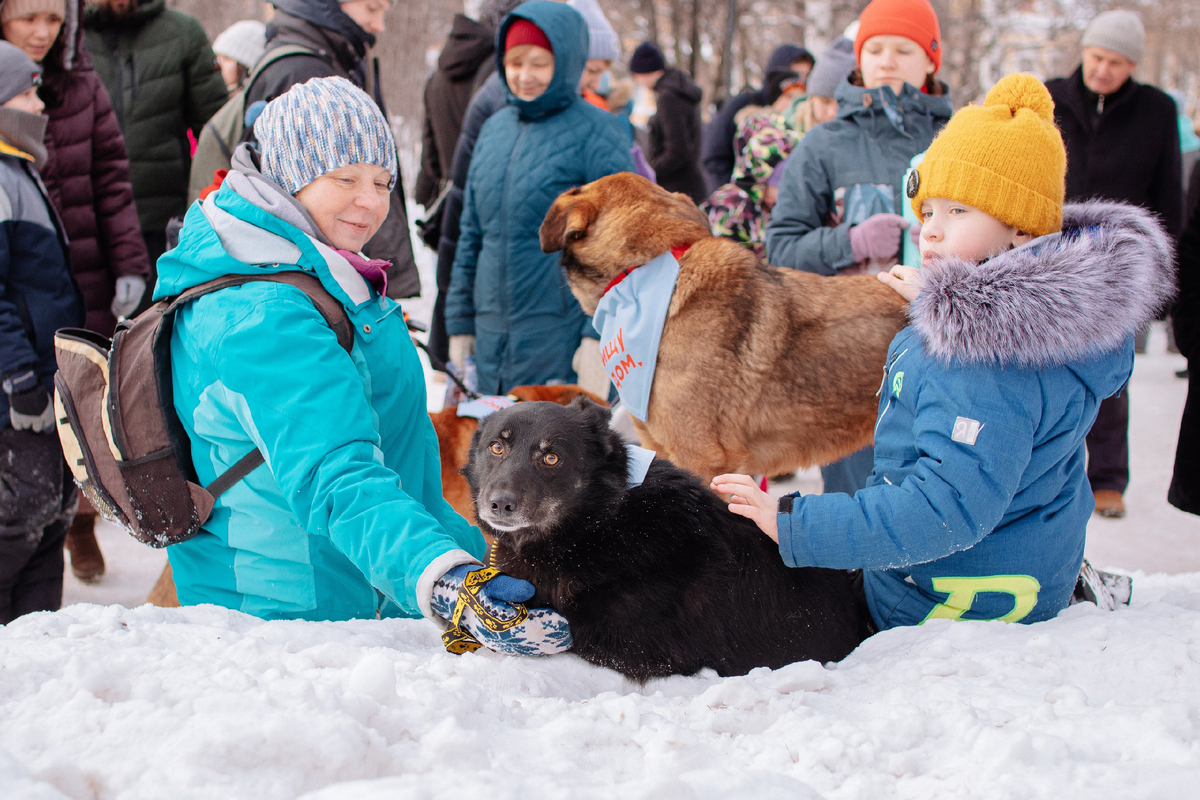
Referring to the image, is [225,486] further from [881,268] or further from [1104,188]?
[1104,188]

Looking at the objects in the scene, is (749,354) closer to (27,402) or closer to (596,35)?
(27,402)

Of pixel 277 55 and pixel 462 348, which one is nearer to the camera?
pixel 277 55

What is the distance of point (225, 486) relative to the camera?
2.17m

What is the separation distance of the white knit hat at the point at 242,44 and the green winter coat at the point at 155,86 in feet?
3.25

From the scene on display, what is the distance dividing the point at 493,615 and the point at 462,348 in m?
3.20

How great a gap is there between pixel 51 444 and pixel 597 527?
2.56 metres

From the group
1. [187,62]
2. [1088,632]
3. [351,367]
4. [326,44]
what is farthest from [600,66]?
[1088,632]

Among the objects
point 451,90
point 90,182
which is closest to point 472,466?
point 90,182

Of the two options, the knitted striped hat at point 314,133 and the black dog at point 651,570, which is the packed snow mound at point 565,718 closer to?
the black dog at point 651,570

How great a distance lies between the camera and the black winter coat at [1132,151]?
5496 mm

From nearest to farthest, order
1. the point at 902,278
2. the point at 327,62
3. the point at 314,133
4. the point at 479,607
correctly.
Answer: the point at 479,607, the point at 314,133, the point at 902,278, the point at 327,62

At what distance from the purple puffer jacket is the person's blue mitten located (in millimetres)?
3472

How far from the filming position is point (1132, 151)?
18.1ft

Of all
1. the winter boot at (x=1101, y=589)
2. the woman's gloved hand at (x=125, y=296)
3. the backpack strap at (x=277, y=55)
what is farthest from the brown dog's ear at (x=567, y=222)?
the woman's gloved hand at (x=125, y=296)
